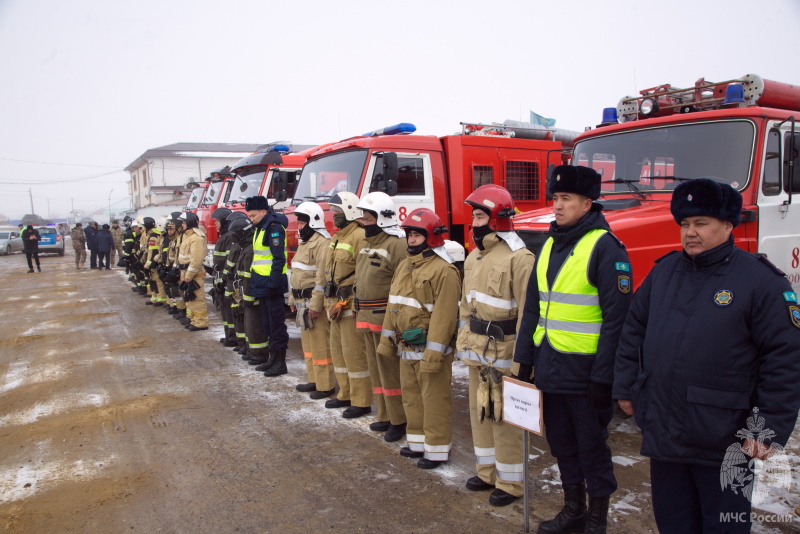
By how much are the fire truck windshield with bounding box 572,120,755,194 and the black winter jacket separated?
2793 mm

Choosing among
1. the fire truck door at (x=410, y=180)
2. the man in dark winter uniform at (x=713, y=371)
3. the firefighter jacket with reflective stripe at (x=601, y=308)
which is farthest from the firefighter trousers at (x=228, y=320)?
the man in dark winter uniform at (x=713, y=371)

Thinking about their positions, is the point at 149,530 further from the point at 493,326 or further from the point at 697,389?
the point at 697,389

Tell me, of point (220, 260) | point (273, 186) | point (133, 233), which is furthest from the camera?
point (133, 233)

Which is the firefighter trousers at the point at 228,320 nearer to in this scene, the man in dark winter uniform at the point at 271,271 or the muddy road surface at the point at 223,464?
the muddy road surface at the point at 223,464

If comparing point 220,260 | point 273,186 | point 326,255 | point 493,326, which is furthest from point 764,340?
point 273,186

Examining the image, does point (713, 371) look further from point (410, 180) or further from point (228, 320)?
point (228, 320)

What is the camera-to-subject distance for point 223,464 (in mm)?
4590

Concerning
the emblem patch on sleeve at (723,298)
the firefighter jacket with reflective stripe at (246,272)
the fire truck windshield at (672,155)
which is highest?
the fire truck windshield at (672,155)

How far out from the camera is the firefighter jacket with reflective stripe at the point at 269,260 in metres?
7.02

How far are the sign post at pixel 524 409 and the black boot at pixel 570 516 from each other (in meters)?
0.15

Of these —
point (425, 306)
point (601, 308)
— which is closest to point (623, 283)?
point (601, 308)

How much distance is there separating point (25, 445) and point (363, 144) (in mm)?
5458

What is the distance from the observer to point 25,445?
520 centimetres

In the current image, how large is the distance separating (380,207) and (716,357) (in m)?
3.33
